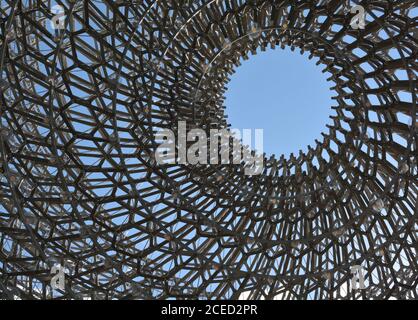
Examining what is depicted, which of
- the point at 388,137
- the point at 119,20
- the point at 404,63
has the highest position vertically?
the point at 119,20

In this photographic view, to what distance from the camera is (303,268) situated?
102ft

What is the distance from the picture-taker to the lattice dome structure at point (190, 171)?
26.6 meters

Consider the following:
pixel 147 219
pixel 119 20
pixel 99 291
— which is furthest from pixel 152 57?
pixel 99 291

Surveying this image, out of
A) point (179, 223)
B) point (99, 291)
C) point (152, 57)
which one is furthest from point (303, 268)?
point (152, 57)

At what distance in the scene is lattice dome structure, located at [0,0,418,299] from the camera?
26578mm

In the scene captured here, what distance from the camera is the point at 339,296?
28.8 metres

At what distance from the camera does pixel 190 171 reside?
3080 cm
